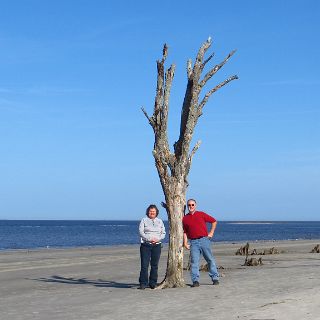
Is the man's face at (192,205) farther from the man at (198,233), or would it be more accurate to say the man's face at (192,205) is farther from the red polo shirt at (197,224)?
the red polo shirt at (197,224)

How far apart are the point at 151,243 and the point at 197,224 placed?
1045 mm

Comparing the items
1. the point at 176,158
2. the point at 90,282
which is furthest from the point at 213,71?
the point at 90,282

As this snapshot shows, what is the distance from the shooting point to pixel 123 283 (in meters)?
16.0

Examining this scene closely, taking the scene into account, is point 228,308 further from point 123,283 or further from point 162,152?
point 123,283

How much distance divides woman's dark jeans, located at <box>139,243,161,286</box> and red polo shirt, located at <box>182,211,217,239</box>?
737 mm

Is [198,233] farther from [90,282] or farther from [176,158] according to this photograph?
[90,282]

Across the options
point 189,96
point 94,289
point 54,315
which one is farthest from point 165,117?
point 54,315

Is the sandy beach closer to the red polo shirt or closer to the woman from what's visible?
the woman

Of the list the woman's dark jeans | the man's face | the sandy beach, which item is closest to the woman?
the woman's dark jeans

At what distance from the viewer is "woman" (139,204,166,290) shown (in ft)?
46.8

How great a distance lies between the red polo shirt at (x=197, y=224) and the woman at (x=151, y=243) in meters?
0.58

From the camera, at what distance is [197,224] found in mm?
14336

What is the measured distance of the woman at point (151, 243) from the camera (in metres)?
14.3

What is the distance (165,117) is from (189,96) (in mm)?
681
